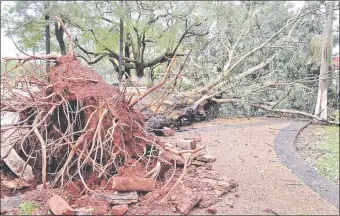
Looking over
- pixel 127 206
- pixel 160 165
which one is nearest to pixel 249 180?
pixel 160 165

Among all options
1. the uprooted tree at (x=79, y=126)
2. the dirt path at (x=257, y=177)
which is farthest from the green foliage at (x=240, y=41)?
the uprooted tree at (x=79, y=126)

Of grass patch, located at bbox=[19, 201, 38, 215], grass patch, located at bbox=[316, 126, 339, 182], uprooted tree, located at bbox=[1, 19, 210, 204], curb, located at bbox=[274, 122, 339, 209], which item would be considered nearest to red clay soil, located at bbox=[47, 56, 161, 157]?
uprooted tree, located at bbox=[1, 19, 210, 204]

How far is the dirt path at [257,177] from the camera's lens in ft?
9.55

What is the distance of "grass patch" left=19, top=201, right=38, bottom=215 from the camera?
2.72m

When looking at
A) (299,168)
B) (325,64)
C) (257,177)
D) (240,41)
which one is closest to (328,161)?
(299,168)

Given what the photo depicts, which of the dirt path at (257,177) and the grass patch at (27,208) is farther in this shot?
the dirt path at (257,177)

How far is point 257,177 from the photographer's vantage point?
3.86 metres

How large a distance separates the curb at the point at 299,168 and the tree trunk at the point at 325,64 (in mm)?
1895

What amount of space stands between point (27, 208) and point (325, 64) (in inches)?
297

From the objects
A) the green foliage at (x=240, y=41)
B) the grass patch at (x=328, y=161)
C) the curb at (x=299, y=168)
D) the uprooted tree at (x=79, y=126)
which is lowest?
the curb at (x=299, y=168)

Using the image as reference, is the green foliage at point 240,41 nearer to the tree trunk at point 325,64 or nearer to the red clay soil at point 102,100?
the tree trunk at point 325,64

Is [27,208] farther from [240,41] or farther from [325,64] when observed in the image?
[240,41]

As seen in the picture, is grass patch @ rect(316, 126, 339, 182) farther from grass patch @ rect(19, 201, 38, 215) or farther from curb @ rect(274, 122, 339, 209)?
grass patch @ rect(19, 201, 38, 215)

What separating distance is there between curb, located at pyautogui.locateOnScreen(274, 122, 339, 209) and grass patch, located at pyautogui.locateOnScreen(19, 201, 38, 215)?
2473 millimetres
